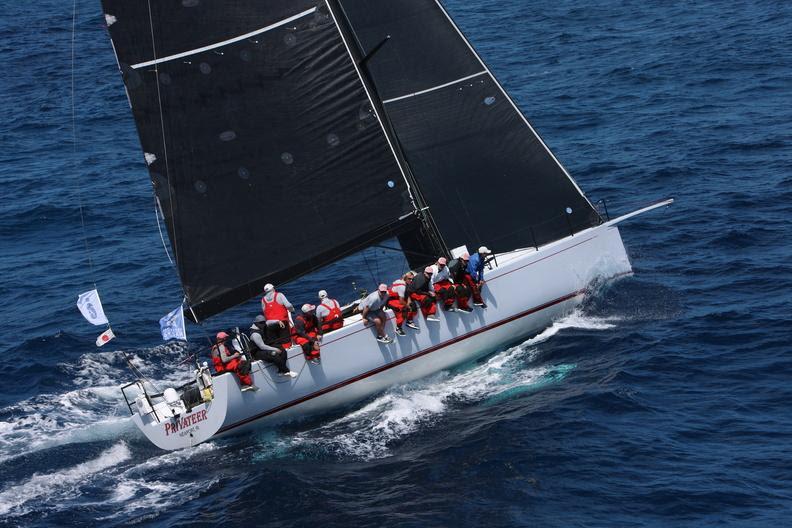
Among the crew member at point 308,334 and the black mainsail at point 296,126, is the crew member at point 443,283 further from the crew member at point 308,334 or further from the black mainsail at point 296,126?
the crew member at point 308,334

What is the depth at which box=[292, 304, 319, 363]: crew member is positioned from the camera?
977 inches

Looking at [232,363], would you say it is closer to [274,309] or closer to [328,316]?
[274,309]

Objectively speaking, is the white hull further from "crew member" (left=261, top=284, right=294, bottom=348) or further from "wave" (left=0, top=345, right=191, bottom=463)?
"wave" (left=0, top=345, right=191, bottom=463)

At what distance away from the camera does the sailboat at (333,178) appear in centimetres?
2384

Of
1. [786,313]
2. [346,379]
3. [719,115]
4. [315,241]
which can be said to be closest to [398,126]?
[315,241]

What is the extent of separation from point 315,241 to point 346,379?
3.34 m

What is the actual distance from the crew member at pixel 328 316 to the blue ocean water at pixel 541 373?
2073 mm

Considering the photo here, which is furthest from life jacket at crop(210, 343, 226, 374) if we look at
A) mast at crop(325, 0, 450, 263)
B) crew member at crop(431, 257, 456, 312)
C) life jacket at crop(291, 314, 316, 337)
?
mast at crop(325, 0, 450, 263)

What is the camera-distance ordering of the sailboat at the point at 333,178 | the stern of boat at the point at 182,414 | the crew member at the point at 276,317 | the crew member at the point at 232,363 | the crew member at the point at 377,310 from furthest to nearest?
the crew member at the point at 377,310
the crew member at the point at 276,317
the crew member at the point at 232,363
the stern of boat at the point at 182,414
the sailboat at the point at 333,178

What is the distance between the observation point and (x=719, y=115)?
130 feet

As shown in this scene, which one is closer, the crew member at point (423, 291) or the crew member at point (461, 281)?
the crew member at point (423, 291)

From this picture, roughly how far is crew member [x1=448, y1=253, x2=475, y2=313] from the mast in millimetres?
841

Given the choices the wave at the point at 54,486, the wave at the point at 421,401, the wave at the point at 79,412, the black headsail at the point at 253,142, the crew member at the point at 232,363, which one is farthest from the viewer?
the wave at the point at 79,412

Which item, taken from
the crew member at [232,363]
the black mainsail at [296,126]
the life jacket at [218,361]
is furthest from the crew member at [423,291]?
the life jacket at [218,361]
